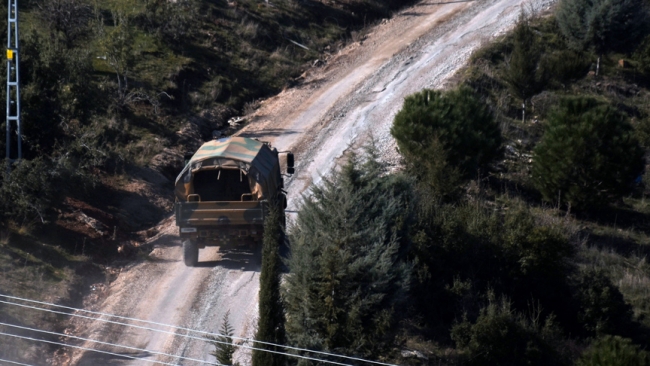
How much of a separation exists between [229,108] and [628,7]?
20.5m

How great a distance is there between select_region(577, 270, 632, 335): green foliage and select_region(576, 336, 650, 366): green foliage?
126 inches

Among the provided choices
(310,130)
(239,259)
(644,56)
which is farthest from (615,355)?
(644,56)

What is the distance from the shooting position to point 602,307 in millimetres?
19188

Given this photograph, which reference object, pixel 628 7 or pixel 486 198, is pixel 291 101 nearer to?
pixel 486 198

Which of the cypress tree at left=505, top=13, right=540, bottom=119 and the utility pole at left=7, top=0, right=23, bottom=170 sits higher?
the cypress tree at left=505, top=13, right=540, bottom=119

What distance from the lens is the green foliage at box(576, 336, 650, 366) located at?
1467cm

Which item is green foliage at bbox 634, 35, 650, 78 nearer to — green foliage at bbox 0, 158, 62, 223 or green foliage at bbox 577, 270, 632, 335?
green foliage at bbox 577, 270, 632, 335

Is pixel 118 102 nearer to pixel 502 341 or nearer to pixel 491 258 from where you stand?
pixel 491 258

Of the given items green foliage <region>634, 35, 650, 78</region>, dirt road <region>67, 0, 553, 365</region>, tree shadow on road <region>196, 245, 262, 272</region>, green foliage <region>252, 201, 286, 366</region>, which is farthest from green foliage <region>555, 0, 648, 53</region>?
green foliage <region>252, 201, 286, 366</region>

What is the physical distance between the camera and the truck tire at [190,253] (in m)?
17.8

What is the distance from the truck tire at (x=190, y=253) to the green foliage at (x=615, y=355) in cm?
893

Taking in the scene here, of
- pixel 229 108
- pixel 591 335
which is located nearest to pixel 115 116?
pixel 229 108

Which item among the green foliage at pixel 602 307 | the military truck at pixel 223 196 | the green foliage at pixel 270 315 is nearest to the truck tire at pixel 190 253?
the military truck at pixel 223 196

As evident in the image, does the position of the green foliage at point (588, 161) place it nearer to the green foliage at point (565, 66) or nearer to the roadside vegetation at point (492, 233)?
the roadside vegetation at point (492, 233)
